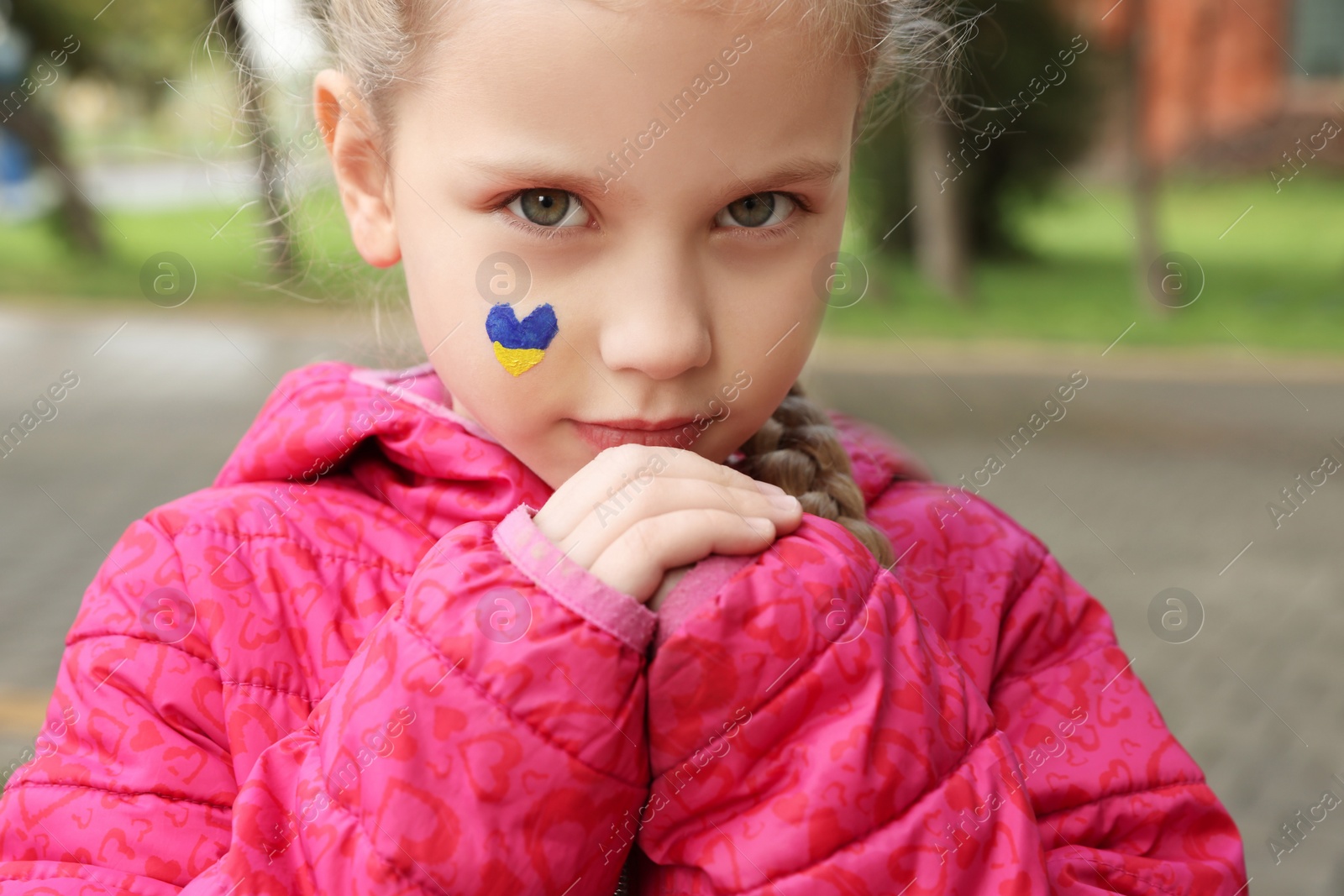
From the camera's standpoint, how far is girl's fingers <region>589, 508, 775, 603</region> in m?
1.17

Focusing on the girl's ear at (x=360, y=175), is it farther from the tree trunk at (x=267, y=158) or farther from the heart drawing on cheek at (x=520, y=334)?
the tree trunk at (x=267, y=158)

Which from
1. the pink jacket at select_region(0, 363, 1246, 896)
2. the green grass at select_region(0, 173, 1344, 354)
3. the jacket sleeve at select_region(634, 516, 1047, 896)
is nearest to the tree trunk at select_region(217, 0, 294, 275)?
the pink jacket at select_region(0, 363, 1246, 896)

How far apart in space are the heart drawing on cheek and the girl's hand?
0.49 ft

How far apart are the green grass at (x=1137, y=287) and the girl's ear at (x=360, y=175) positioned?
35.7ft

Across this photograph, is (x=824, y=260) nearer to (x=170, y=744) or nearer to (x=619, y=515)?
(x=619, y=515)

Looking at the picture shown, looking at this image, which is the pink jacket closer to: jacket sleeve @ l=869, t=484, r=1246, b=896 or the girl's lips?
jacket sleeve @ l=869, t=484, r=1246, b=896

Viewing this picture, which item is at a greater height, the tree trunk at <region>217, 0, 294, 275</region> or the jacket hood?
the tree trunk at <region>217, 0, 294, 275</region>

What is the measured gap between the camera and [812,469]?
1530mm

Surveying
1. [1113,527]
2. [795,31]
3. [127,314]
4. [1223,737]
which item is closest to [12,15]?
[127,314]

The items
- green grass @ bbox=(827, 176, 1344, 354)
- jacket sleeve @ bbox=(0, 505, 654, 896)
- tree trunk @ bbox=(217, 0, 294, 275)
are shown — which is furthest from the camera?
green grass @ bbox=(827, 176, 1344, 354)

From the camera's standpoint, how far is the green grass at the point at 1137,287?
1215cm

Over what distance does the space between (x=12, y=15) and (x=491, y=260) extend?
1987cm

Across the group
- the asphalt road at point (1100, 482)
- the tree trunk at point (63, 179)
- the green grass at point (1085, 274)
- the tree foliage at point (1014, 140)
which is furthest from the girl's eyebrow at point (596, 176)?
the tree trunk at point (63, 179)

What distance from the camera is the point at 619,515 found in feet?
3.89
